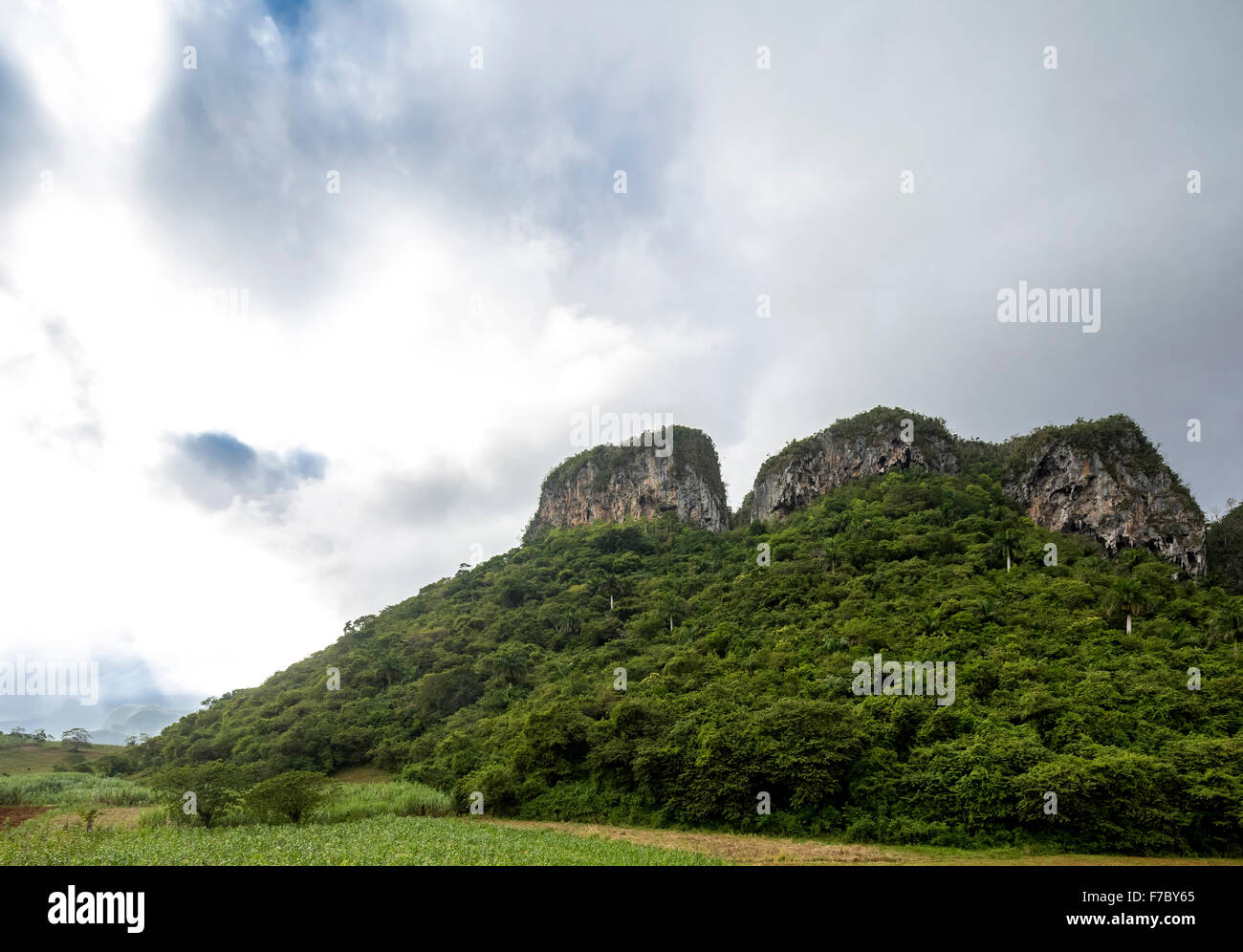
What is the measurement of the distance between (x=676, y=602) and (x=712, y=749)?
30.5 metres

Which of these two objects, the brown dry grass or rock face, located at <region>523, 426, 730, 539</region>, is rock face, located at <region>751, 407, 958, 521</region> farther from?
the brown dry grass

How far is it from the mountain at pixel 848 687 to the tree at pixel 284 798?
29.4 feet

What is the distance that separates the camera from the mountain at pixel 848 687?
72.2 feet

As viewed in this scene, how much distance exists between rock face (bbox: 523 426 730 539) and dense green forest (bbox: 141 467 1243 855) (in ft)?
110

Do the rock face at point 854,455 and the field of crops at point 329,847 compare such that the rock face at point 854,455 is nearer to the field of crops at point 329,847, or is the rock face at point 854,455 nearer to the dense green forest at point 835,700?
the dense green forest at point 835,700

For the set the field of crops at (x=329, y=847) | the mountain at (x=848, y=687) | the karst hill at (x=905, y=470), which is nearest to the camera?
the field of crops at (x=329, y=847)

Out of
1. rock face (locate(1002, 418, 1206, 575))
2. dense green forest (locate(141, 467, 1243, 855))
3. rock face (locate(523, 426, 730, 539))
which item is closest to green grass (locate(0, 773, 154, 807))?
dense green forest (locate(141, 467, 1243, 855))

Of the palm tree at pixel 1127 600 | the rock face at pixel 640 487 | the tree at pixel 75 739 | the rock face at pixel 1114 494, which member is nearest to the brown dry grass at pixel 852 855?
the palm tree at pixel 1127 600

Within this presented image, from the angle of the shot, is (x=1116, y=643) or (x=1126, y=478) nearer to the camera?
(x=1116, y=643)

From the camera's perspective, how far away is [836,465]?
86.6 m

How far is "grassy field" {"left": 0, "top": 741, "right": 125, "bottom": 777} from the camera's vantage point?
52.9 m

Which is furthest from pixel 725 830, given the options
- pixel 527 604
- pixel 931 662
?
pixel 527 604

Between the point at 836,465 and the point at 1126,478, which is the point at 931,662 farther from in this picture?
the point at 836,465

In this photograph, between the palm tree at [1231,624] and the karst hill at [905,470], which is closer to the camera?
the palm tree at [1231,624]
